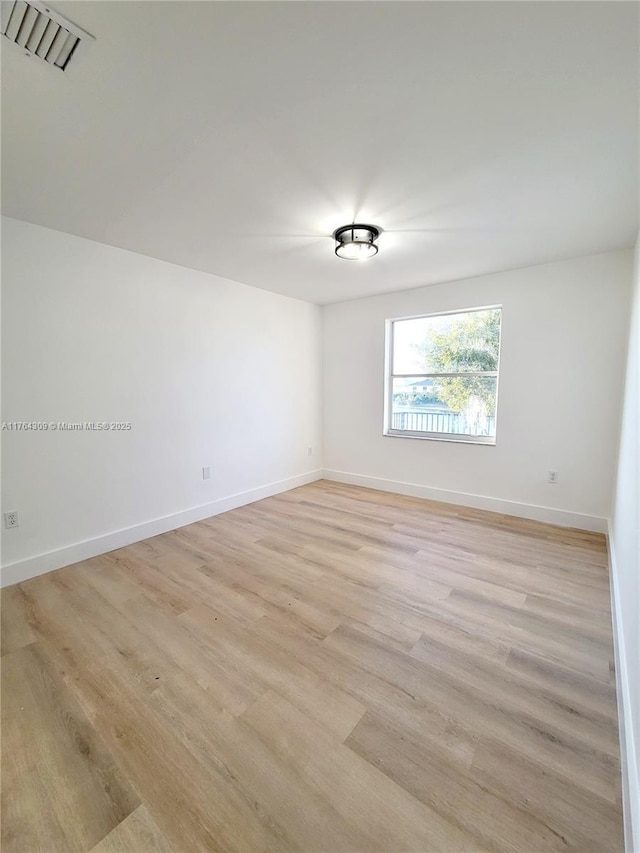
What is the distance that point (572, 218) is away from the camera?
2297 millimetres

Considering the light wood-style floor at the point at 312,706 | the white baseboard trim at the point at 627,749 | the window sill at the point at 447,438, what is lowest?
the light wood-style floor at the point at 312,706

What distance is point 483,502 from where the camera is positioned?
3684mm

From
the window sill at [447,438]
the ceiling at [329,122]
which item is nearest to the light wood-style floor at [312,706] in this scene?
the window sill at [447,438]

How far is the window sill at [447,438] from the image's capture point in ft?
12.0

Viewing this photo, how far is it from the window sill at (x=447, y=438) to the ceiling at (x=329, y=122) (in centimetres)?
193

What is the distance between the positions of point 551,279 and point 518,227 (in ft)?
3.32

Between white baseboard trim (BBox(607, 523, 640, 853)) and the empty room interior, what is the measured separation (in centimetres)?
2

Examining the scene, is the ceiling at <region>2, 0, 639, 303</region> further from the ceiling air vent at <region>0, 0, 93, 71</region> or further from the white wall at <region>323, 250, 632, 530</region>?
the white wall at <region>323, 250, 632, 530</region>

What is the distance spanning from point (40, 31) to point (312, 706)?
2609 mm

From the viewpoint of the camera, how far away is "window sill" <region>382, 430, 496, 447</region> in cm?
366

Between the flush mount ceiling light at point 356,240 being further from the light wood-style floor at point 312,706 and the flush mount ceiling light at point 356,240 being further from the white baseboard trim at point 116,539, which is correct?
the white baseboard trim at point 116,539

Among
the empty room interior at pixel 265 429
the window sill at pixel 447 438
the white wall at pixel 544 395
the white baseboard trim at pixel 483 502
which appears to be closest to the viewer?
the empty room interior at pixel 265 429

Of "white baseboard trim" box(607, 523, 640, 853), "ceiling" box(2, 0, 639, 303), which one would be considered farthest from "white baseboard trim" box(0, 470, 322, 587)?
"white baseboard trim" box(607, 523, 640, 853)

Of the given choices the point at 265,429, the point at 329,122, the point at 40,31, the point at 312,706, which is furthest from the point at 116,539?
the point at 329,122
